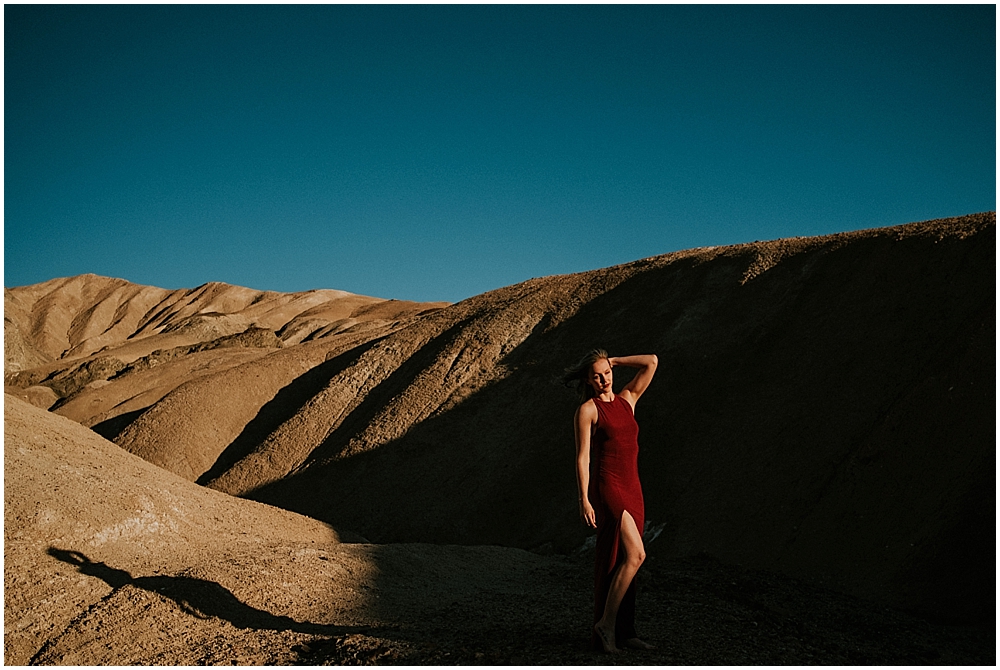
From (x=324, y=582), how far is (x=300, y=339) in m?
45.5

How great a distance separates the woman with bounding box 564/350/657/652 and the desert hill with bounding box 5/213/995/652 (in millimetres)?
4406

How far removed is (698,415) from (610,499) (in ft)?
40.9

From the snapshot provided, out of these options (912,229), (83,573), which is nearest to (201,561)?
(83,573)

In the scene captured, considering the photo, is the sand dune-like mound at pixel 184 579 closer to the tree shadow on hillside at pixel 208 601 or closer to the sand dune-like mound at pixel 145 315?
the tree shadow on hillside at pixel 208 601

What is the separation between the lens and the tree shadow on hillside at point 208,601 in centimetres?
666

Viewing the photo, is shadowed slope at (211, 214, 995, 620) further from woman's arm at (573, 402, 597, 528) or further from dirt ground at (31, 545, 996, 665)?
woman's arm at (573, 402, 597, 528)

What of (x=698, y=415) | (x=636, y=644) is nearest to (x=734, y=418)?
(x=698, y=415)

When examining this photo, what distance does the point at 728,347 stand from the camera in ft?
61.9

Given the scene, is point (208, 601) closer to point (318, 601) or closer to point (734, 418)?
point (318, 601)

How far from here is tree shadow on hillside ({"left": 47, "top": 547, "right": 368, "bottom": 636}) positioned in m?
6.66

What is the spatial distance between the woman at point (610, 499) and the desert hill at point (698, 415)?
14.5 ft

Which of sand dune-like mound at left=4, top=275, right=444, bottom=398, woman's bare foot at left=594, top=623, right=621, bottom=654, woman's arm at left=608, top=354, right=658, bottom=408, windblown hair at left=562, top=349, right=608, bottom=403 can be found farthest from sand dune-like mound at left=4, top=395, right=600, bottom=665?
sand dune-like mound at left=4, top=275, right=444, bottom=398

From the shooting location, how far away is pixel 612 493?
16.8 feet

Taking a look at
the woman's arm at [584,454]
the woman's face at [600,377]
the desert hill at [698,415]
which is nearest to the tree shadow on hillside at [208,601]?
the woman's arm at [584,454]
